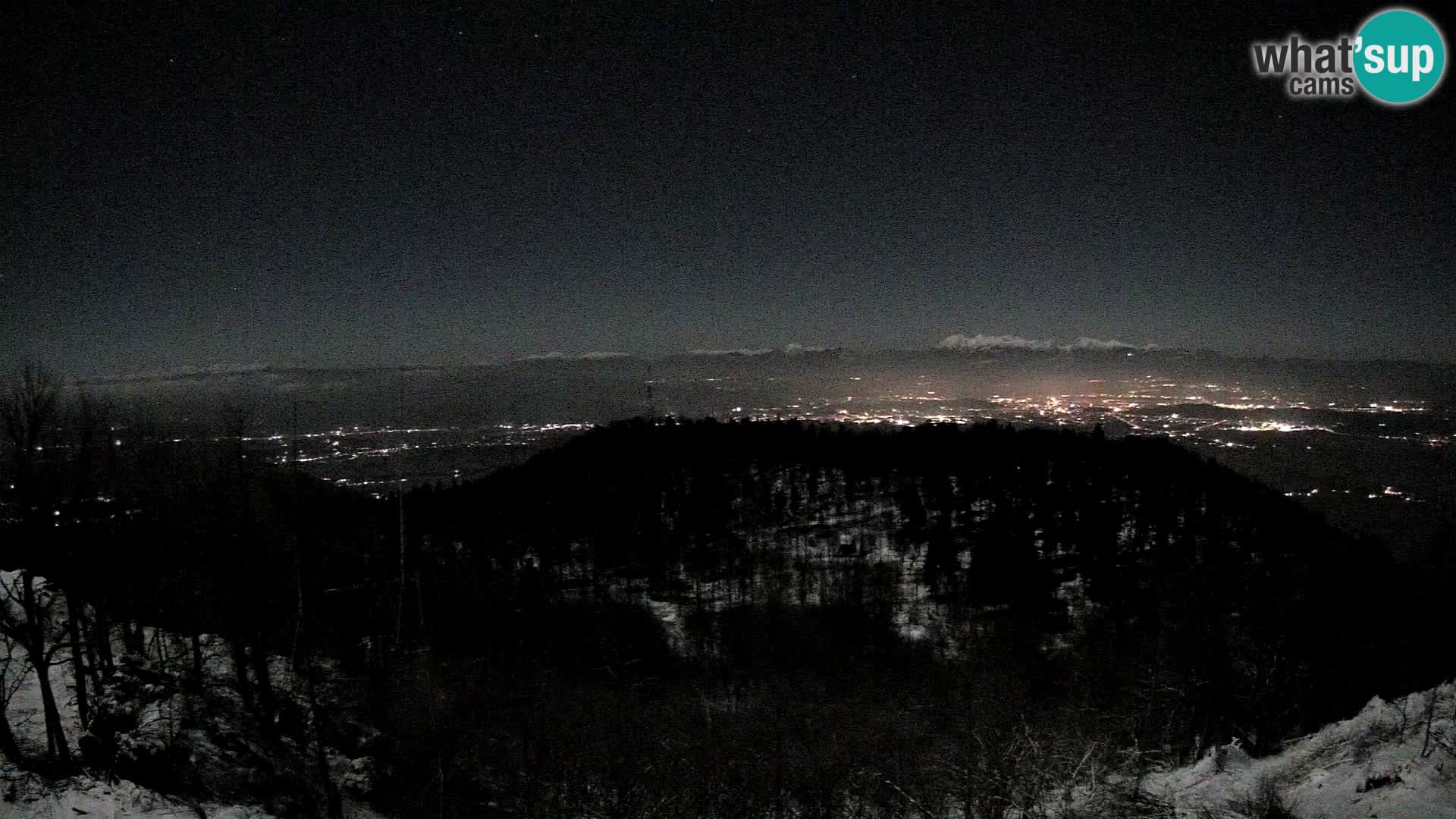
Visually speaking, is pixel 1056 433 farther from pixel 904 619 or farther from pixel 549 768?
pixel 549 768

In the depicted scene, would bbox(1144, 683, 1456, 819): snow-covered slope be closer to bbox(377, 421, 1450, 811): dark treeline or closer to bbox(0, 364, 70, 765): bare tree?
bbox(377, 421, 1450, 811): dark treeline

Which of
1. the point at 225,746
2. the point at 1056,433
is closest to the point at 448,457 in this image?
the point at 1056,433

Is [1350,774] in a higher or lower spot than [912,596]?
higher

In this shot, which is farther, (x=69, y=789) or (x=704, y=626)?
(x=704, y=626)

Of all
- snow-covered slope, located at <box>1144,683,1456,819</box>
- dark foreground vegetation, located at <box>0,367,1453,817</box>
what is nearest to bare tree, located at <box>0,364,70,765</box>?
dark foreground vegetation, located at <box>0,367,1453,817</box>

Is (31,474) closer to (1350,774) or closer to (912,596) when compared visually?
(1350,774)

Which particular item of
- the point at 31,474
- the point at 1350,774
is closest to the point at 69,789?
the point at 31,474
